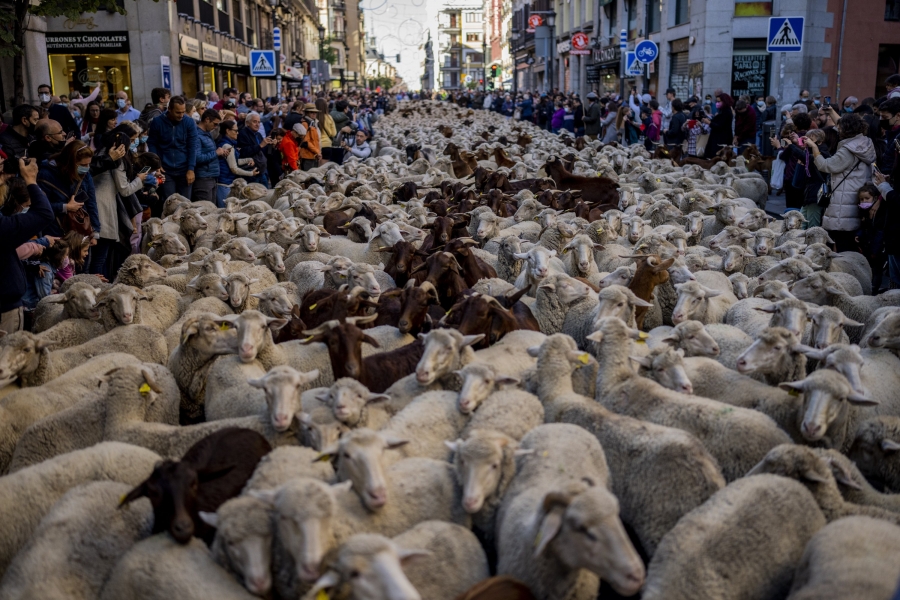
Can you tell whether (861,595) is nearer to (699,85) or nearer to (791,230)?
(791,230)

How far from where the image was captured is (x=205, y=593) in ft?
9.30

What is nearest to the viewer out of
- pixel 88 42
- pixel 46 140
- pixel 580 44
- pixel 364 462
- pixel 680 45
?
pixel 364 462

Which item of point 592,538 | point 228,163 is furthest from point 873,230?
point 228,163

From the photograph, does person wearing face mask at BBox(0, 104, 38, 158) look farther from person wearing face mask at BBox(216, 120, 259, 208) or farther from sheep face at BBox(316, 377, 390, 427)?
sheep face at BBox(316, 377, 390, 427)

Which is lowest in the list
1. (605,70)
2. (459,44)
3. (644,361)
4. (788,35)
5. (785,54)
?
(644,361)

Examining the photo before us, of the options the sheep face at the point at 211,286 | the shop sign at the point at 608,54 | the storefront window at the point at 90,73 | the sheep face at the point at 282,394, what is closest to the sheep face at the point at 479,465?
the sheep face at the point at 282,394

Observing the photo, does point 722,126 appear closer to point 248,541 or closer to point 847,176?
point 847,176

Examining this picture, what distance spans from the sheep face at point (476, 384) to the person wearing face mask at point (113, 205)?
195 inches

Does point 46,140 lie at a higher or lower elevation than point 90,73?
lower

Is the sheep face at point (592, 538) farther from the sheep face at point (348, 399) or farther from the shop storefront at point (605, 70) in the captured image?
the shop storefront at point (605, 70)

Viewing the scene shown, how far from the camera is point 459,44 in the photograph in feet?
511

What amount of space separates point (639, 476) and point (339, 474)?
1.28 metres

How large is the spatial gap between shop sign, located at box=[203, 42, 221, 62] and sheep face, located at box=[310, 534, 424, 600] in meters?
26.8

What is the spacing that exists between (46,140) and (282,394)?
4724 mm
